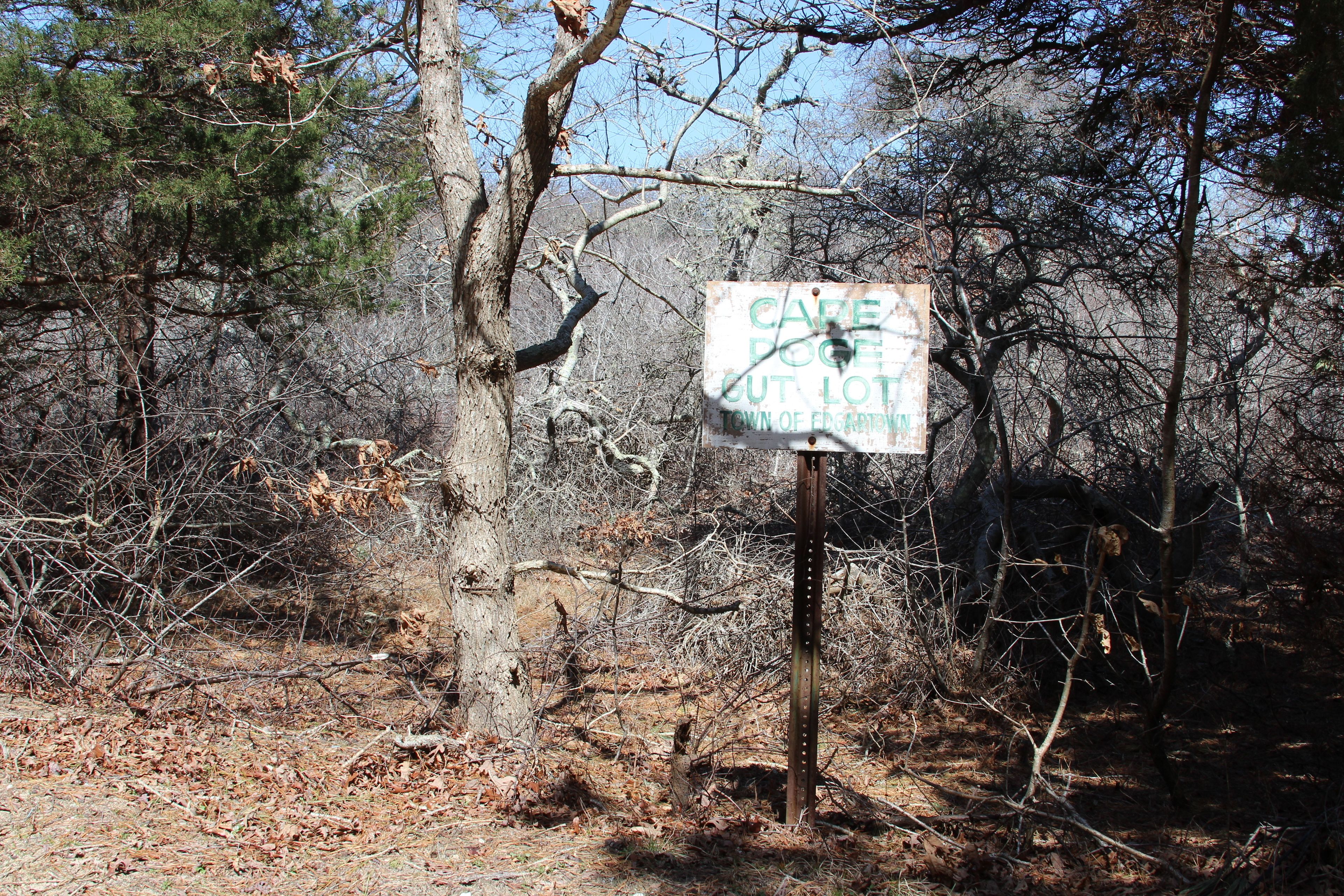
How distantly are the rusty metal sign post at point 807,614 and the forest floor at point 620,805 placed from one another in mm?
442

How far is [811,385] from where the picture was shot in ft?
12.6

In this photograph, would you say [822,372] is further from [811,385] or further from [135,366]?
[135,366]

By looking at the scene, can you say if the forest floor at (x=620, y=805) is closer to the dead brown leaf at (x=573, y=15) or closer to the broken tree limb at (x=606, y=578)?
the broken tree limb at (x=606, y=578)

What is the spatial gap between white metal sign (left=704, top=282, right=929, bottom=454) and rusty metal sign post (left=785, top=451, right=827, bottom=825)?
15cm

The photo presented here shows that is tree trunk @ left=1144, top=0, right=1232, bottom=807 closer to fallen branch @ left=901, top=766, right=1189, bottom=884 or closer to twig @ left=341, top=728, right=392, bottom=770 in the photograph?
fallen branch @ left=901, top=766, right=1189, bottom=884

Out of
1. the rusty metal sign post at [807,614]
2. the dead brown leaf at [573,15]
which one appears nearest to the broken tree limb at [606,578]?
the rusty metal sign post at [807,614]

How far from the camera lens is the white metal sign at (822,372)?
383 centimetres

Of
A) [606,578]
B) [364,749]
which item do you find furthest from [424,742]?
[606,578]

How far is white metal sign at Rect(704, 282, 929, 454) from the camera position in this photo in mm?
3828

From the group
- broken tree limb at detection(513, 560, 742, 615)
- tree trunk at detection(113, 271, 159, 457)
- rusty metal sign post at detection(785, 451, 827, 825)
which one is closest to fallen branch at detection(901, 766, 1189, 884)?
rusty metal sign post at detection(785, 451, 827, 825)

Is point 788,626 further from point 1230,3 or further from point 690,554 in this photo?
point 1230,3

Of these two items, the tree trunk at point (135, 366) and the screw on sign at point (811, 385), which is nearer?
the screw on sign at point (811, 385)

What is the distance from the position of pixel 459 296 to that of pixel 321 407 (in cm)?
542

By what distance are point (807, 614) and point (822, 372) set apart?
1.00m
